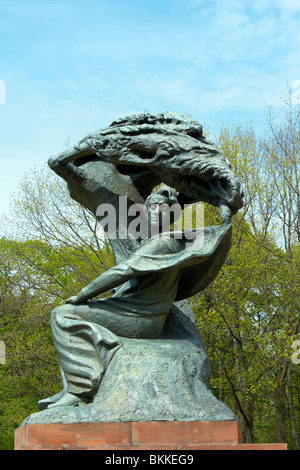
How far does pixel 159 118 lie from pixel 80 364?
2.65 meters

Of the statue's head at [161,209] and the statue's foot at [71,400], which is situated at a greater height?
the statue's head at [161,209]

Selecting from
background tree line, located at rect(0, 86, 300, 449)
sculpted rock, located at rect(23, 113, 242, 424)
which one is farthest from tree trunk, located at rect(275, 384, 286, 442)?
sculpted rock, located at rect(23, 113, 242, 424)

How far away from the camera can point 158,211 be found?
5.69 metres

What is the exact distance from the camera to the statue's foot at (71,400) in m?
4.92

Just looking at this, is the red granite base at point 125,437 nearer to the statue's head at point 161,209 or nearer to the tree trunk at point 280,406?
the statue's head at point 161,209

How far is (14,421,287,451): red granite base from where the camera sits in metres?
4.49

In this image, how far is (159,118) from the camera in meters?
6.07

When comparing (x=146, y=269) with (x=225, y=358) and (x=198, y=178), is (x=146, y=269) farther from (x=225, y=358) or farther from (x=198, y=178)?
(x=225, y=358)

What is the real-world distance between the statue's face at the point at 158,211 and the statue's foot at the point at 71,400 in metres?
1.73

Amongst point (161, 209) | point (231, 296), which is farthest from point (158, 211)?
point (231, 296)

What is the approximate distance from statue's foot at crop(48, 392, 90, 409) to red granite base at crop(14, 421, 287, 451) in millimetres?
373

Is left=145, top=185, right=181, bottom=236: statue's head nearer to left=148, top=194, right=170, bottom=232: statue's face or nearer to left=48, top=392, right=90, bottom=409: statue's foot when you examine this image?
left=148, top=194, right=170, bottom=232: statue's face

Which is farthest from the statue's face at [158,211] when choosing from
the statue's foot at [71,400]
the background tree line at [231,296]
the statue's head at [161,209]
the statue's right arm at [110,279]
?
the background tree line at [231,296]
